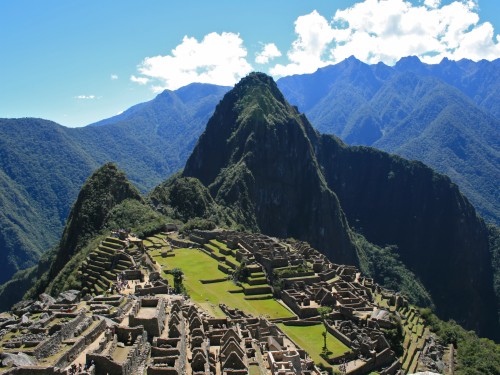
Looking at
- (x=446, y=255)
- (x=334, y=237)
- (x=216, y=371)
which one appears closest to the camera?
(x=216, y=371)

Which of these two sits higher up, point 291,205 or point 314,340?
point 291,205

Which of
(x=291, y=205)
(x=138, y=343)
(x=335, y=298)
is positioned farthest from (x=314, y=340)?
(x=291, y=205)

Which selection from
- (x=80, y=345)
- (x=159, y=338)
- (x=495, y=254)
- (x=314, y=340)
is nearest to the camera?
(x=80, y=345)

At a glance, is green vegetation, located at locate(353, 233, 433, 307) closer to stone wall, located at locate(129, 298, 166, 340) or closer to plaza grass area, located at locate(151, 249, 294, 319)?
plaza grass area, located at locate(151, 249, 294, 319)

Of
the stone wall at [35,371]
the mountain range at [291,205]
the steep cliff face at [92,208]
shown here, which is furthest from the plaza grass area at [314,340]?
the mountain range at [291,205]

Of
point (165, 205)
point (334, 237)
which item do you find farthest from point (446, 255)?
point (165, 205)

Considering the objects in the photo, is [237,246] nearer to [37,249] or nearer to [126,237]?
[126,237]

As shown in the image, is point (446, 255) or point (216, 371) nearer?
point (216, 371)

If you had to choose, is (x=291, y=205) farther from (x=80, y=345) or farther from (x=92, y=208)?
(x=80, y=345)
